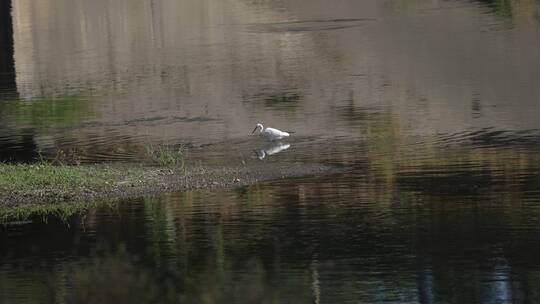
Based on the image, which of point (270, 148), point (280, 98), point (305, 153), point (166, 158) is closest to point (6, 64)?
point (280, 98)

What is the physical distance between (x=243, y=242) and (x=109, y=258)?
1.67 meters

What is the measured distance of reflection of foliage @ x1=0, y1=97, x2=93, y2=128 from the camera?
34.6 m

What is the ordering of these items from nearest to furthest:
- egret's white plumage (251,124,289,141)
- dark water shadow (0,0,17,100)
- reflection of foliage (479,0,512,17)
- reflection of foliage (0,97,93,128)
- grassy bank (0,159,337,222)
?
grassy bank (0,159,337,222) → egret's white plumage (251,124,289,141) → reflection of foliage (0,97,93,128) → dark water shadow (0,0,17,100) → reflection of foliage (479,0,512,17)

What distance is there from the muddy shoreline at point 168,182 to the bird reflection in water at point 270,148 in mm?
1595

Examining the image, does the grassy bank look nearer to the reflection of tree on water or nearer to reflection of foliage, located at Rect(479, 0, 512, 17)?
the reflection of tree on water

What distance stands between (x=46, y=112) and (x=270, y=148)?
11536 millimetres

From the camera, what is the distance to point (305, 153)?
26.2 metres

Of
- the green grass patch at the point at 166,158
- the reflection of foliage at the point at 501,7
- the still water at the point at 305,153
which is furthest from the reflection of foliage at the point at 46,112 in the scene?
the reflection of foliage at the point at 501,7

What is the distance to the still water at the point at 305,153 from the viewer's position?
51.6 feet

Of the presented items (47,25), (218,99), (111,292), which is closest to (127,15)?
(47,25)

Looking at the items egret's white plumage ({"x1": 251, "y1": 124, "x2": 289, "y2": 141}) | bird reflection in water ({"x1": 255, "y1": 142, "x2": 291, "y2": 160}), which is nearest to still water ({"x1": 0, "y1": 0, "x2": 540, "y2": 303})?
bird reflection in water ({"x1": 255, "y1": 142, "x2": 291, "y2": 160})

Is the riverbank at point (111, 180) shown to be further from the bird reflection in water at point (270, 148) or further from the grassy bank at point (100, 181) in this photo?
the bird reflection in water at point (270, 148)

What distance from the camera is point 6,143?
31.2 m

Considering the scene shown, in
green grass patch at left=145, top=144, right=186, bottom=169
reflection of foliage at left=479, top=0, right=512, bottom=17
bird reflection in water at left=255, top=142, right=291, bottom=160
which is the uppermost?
green grass patch at left=145, top=144, right=186, bottom=169
